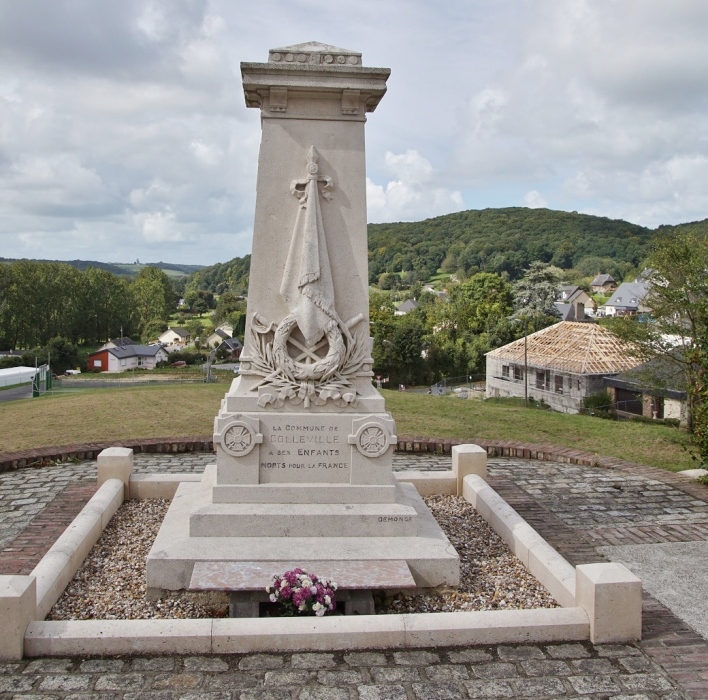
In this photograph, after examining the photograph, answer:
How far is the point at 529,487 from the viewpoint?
945cm

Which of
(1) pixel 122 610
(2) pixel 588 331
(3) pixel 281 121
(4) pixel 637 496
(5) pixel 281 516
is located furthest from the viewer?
(2) pixel 588 331

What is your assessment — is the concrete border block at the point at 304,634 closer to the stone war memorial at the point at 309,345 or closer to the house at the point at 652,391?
the stone war memorial at the point at 309,345

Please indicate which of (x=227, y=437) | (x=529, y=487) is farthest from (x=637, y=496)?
(x=227, y=437)

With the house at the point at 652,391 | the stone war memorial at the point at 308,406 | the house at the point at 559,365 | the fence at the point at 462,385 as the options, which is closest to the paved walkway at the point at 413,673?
the stone war memorial at the point at 308,406

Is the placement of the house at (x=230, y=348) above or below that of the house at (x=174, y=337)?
below

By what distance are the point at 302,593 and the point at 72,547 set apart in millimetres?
2312

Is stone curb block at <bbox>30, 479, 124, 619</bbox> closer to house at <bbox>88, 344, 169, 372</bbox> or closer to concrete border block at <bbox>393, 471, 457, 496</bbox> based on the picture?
concrete border block at <bbox>393, 471, 457, 496</bbox>

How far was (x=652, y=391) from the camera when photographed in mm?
23469

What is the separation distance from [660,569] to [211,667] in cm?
428

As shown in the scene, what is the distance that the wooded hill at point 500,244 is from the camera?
125m

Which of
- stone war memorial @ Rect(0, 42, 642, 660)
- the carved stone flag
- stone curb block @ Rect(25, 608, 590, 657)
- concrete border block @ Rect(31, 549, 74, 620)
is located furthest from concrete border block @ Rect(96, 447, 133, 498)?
stone curb block @ Rect(25, 608, 590, 657)

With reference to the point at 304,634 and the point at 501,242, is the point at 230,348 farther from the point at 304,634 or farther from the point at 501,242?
the point at 501,242

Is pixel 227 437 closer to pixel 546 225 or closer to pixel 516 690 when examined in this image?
pixel 516 690

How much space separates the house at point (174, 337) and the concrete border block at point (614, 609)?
79.9 metres
